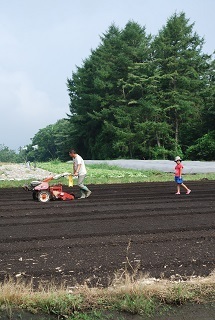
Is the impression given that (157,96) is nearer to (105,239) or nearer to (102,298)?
(105,239)

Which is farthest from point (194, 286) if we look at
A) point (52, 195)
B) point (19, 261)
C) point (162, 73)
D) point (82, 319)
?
point (162, 73)

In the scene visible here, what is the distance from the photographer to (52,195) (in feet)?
38.7

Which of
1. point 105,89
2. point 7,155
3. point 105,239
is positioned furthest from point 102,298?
point 7,155

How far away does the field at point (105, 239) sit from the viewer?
4.94 m

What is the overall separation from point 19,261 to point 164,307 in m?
2.38

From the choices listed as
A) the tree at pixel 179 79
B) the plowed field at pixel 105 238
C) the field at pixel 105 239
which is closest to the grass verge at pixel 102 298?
the field at pixel 105 239

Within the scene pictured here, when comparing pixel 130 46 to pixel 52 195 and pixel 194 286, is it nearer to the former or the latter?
pixel 52 195

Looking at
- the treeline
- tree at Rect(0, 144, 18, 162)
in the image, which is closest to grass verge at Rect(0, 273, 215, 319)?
the treeline

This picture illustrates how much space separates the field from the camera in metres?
4.94

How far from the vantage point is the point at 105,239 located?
6.73 meters

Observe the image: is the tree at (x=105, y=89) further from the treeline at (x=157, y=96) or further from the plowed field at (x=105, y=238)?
the plowed field at (x=105, y=238)

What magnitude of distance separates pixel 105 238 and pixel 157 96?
3646 cm

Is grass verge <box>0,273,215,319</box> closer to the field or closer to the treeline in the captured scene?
the field

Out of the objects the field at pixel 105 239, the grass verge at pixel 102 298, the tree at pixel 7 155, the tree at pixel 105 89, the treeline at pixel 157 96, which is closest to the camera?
the grass verge at pixel 102 298
